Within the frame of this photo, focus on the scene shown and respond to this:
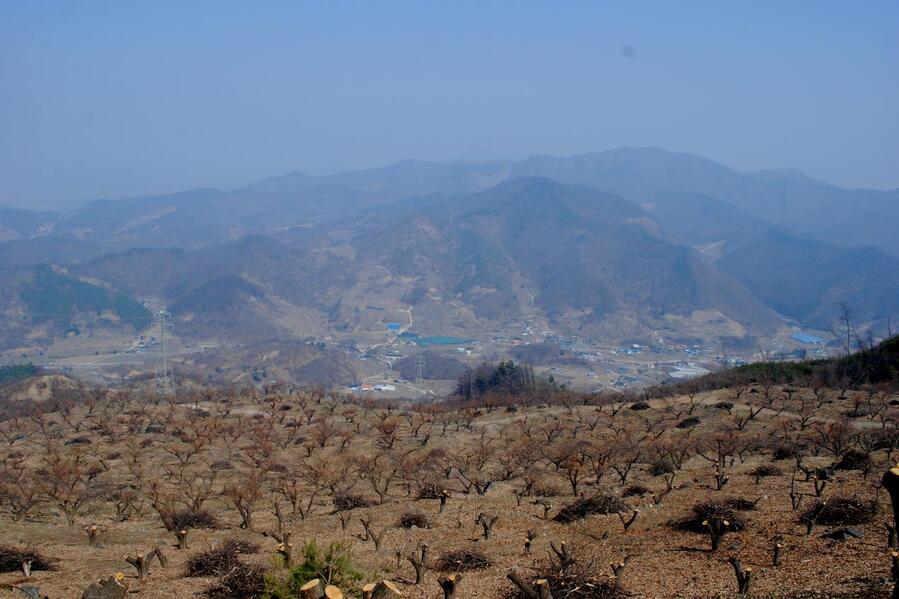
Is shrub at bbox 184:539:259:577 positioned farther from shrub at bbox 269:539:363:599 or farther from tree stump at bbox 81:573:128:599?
shrub at bbox 269:539:363:599

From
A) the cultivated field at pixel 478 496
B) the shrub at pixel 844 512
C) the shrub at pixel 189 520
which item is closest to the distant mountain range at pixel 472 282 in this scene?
the cultivated field at pixel 478 496

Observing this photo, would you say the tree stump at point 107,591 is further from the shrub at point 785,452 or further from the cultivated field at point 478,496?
the shrub at point 785,452

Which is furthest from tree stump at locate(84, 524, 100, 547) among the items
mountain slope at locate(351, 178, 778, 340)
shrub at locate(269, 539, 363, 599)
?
mountain slope at locate(351, 178, 778, 340)

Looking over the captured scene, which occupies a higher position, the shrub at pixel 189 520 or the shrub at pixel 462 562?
the shrub at pixel 462 562

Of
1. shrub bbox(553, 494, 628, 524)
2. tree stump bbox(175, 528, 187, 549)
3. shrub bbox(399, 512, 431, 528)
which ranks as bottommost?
shrub bbox(399, 512, 431, 528)

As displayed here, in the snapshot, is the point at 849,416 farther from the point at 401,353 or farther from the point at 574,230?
the point at 574,230
